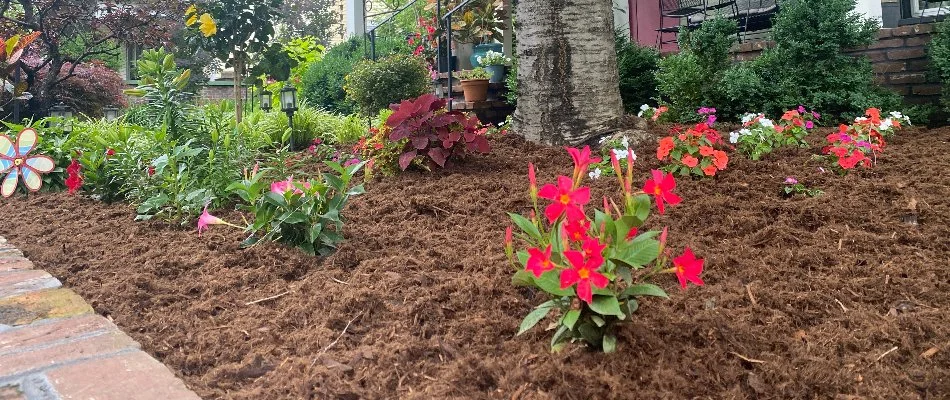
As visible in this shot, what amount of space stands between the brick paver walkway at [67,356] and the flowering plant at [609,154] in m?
1.94

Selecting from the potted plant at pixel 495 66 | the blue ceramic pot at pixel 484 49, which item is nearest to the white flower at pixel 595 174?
the potted plant at pixel 495 66

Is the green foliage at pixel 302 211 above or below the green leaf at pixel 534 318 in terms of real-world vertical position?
above

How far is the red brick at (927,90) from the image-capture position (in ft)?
14.8

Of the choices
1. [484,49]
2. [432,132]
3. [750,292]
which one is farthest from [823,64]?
[484,49]

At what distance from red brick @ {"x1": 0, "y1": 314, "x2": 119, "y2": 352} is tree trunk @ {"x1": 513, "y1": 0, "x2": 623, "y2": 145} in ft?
7.87

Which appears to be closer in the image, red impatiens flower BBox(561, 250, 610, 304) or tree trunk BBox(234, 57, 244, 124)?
red impatiens flower BBox(561, 250, 610, 304)

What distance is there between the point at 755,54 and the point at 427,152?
2.98 metres

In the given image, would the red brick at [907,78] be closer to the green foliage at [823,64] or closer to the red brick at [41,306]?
the green foliage at [823,64]

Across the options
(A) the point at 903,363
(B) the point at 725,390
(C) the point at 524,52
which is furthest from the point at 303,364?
(C) the point at 524,52

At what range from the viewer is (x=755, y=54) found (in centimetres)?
514

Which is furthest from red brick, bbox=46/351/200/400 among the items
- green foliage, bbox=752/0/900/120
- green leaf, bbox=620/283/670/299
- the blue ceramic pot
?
the blue ceramic pot

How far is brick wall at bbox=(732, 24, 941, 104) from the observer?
14.9ft

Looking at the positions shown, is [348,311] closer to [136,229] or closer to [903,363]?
[903,363]

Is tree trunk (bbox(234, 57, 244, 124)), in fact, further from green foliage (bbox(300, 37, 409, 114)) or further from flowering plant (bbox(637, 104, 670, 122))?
green foliage (bbox(300, 37, 409, 114))
